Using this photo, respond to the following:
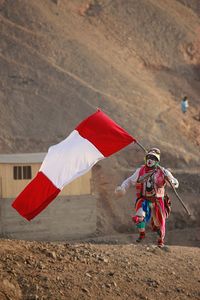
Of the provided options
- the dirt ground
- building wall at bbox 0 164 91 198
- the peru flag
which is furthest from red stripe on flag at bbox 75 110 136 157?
building wall at bbox 0 164 91 198

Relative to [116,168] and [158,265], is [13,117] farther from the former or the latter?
[158,265]

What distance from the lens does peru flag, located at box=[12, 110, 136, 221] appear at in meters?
16.4

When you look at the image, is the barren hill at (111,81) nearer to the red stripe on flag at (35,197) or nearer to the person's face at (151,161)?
the person's face at (151,161)

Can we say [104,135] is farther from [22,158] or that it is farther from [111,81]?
[111,81]

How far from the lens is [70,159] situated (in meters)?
16.6

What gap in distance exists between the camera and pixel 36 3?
141 ft

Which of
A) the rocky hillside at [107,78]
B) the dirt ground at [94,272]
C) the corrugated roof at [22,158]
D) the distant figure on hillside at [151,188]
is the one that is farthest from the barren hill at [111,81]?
the dirt ground at [94,272]

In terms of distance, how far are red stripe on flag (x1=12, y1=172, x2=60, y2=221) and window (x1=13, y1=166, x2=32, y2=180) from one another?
50.0 feet

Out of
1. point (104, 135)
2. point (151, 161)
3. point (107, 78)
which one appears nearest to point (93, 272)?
point (104, 135)

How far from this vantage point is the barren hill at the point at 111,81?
35281 millimetres

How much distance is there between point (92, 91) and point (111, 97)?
82cm

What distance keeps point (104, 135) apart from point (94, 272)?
2.71 metres

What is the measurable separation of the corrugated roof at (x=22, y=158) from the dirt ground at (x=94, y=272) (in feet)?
48.6

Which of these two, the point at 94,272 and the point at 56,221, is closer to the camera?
the point at 94,272
